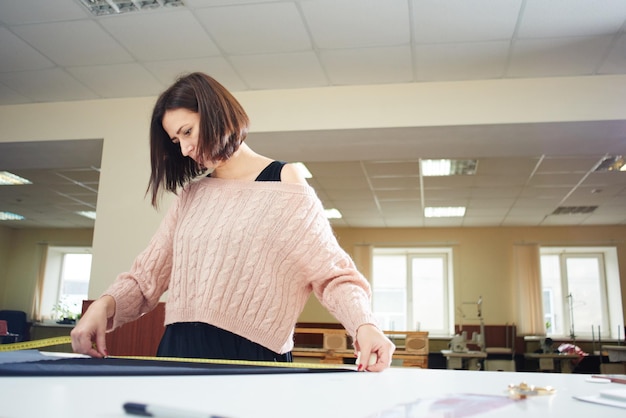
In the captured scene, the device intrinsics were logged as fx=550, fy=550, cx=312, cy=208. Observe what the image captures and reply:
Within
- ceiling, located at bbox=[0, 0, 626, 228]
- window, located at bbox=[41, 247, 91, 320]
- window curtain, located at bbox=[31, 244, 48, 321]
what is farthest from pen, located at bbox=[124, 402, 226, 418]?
window curtain, located at bbox=[31, 244, 48, 321]

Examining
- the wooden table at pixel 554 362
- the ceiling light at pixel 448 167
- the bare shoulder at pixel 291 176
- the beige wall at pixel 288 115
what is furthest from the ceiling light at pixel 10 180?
the wooden table at pixel 554 362

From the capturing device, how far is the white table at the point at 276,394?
1.88 feet

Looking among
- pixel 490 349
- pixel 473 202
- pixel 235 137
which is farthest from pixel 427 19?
pixel 490 349

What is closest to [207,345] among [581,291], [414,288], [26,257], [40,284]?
[414,288]

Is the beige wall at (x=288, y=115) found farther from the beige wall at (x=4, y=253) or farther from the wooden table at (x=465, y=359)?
the beige wall at (x=4, y=253)

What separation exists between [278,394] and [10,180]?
8.73 m

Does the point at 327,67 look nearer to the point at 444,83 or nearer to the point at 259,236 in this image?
the point at 444,83

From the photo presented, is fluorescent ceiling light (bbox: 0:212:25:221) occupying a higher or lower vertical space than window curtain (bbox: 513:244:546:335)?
higher

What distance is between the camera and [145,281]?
127 cm

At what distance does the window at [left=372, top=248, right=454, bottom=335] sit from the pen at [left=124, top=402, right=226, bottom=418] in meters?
11.0

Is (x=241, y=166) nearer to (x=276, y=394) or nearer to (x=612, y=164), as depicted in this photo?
(x=276, y=394)

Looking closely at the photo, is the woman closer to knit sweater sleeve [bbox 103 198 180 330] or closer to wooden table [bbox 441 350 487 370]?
knit sweater sleeve [bbox 103 198 180 330]

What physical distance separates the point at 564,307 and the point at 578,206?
9.12ft

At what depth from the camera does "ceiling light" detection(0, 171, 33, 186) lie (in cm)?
790
